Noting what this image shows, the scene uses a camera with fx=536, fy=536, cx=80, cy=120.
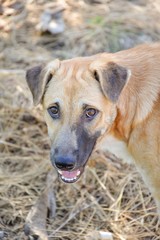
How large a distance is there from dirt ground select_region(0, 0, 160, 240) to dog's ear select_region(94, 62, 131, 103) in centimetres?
163

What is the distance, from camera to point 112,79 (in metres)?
4.32

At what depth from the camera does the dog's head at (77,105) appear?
13.9 ft

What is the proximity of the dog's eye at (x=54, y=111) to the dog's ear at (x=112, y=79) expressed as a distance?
1.36 feet

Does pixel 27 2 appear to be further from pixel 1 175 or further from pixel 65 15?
pixel 1 175

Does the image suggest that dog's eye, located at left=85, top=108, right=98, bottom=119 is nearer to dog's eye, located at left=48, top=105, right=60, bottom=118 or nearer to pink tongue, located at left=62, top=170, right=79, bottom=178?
dog's eye, located at left=48, top=105, right=60, bottom=118

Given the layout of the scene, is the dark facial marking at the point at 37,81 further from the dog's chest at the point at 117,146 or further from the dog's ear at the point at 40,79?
the dog's chest at the point at 117,146

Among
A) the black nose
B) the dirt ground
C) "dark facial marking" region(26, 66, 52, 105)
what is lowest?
the dirt ground

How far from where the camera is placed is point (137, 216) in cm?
550

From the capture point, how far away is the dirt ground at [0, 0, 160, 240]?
5418mm

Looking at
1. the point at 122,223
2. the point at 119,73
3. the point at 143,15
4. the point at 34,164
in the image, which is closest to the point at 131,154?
the point at 119,73

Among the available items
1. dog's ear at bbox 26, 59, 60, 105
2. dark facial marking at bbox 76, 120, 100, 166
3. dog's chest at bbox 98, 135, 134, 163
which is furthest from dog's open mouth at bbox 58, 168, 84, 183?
dog's ear at bbox 26, 59, 60, 105

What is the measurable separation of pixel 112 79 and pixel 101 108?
251 mm

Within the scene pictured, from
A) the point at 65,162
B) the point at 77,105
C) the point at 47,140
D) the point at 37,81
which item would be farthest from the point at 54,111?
the point at 47,140

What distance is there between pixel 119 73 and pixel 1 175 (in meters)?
2.25
